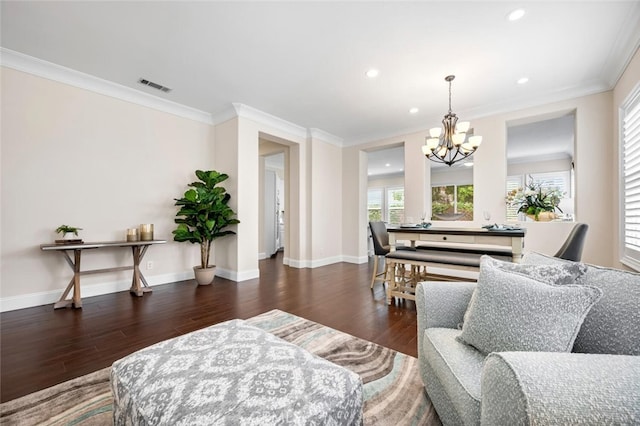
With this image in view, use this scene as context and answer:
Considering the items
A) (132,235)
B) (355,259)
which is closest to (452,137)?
(355,259)

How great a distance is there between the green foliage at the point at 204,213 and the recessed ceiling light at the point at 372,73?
8.26 feet

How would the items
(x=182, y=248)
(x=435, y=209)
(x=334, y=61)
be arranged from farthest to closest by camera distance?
(x=435, y=209) → (x=182, y=248) → (x=334, y=61)

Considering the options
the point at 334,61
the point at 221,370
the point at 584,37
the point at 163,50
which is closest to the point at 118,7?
the point at 163,50

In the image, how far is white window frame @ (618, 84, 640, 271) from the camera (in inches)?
103

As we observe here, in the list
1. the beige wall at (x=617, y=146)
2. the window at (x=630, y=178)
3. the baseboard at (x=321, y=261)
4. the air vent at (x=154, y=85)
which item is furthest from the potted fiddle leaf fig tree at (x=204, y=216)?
the beige wall at (x=617, y=146)

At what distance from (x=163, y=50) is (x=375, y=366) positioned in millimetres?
3566

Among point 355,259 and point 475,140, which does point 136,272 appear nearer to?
point 355,259

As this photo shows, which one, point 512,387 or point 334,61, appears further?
point 334,61

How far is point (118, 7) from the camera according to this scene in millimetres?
2188

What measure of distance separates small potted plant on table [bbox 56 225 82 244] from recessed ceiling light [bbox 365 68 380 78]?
394cm

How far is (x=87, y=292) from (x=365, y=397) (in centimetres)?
369

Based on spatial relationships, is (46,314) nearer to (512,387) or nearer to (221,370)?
(221,370)

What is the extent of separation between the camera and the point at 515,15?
7.43 feet

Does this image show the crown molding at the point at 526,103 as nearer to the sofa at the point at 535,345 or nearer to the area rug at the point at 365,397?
the sofa at the point at 535,345
